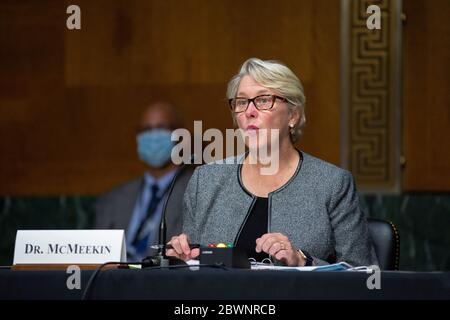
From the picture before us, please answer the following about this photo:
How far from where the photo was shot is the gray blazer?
3057 millimetres

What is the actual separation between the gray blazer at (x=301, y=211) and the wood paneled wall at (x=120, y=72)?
5.72ft

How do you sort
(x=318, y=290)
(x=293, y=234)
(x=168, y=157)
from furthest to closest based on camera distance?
(x=168, y=157), (x=293, y=234), (x=318, y=290)

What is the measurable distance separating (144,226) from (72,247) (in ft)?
6.72

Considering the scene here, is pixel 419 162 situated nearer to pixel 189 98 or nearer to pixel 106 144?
pixel 189 98

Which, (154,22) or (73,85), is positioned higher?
(154,22)

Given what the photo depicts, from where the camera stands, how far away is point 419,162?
4945 mm

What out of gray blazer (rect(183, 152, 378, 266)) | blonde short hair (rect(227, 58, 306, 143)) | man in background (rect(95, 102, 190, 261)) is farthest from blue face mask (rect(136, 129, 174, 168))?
blonde short hair (rect(227, 58, 306, 143))

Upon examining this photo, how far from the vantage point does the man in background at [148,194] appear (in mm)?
4391

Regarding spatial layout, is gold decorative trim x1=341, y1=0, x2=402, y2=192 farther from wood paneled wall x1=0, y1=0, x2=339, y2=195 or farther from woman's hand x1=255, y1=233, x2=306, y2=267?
woman's hand x1=255, y1=233, x2=306, y2=267

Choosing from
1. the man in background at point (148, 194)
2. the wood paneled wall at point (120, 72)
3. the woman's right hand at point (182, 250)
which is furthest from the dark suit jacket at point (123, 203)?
the woman's right hand at point (182, 250)

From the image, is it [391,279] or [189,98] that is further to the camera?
[189,98]

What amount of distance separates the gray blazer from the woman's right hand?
12.3 inches

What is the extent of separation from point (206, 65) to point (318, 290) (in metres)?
3.06
